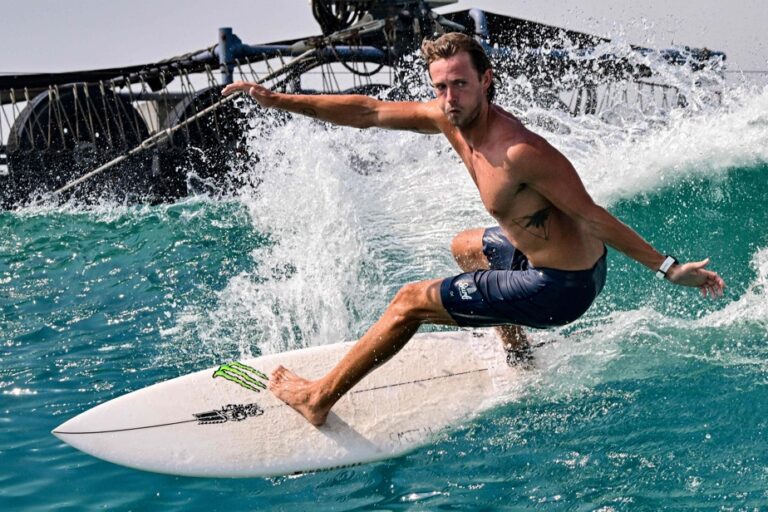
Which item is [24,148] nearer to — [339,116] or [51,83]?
[51,83]

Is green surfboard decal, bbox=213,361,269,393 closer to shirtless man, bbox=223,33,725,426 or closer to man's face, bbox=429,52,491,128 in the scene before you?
shirtless man, bbox=223,33,725,426

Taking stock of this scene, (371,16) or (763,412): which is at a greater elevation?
(371,16)

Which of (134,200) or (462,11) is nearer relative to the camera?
(134,200)

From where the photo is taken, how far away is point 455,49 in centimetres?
366

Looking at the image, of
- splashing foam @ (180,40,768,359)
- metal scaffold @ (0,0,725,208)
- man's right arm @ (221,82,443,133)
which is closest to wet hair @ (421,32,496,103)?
man's right arm @ (221,82,443,133)

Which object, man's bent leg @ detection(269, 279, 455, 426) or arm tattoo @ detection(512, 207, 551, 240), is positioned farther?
man's bent leg @ detection(269, 279, 455, 426)

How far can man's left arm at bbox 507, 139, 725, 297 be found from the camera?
11.8 ft

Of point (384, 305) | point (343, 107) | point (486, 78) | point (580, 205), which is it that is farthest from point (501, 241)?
point (384, 305)

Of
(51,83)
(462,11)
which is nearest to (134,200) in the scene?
(51,83)

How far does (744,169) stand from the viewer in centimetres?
780

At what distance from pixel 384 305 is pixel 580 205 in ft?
9.90

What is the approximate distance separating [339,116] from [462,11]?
12.7 m

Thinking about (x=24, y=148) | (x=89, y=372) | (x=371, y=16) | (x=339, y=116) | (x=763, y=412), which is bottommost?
(x=763, y=412)

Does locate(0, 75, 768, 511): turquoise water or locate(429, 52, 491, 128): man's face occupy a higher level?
locate(429, 52, 491, 128): man's face
